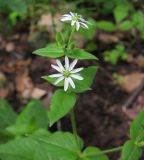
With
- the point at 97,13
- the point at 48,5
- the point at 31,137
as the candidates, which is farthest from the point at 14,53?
the point at 31,137

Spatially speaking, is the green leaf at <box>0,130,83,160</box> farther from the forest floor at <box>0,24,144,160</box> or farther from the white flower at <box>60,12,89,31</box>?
the forest floor at <box>0,24,144,160</box>

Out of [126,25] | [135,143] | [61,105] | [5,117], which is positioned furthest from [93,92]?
[61,105]

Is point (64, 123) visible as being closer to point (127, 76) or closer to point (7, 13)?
point (127, 76)

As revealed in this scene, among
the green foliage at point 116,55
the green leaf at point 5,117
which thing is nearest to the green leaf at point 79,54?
the green leaf at point 5,117

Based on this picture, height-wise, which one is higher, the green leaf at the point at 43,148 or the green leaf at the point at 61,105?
the green leaf at the point at 61,105

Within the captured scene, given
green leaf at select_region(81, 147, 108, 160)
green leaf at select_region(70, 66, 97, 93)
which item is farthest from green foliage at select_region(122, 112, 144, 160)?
green leaf at select_region(70, 66, 97, 93)

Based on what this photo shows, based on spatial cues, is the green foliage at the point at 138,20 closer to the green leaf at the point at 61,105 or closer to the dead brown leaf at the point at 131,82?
the dead brown leaf at the point at 131,82
